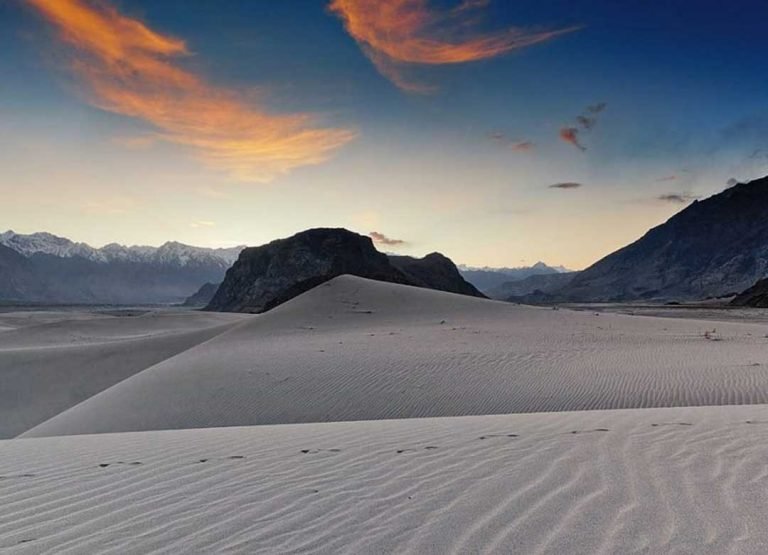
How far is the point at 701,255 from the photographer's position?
165250 millimetres

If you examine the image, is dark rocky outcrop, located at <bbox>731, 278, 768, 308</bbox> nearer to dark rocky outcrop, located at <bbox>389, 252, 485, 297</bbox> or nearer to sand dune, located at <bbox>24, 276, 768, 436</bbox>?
dark rocky outcrop, located at <bbox>389, 252, 485, 297</bbox>

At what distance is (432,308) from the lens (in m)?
25.1

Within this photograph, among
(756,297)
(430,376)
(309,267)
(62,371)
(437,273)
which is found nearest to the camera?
(430,376)

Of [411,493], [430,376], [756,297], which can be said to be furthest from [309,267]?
[411,493]

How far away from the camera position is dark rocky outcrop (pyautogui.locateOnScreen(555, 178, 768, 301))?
140 m

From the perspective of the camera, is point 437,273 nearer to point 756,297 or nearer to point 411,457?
point 756,297

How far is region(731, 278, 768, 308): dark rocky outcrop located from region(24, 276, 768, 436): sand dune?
162 ft

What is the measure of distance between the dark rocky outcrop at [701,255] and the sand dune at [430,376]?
13879 cm

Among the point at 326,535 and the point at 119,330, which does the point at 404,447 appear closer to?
the point at 326,535

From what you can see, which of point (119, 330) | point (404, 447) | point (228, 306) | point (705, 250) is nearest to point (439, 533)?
point (404, 447)

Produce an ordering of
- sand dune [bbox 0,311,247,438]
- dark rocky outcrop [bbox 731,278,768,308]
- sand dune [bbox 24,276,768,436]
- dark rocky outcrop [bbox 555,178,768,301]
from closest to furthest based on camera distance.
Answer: sand dune [bbox 24,276,768,436], sand dune [bbox 0,311,247,438], dark rocky outcrop [bbox 731,278,768,308], dark rocky outcrop [bbox 555,178,768,301]

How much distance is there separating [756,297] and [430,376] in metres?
66.0

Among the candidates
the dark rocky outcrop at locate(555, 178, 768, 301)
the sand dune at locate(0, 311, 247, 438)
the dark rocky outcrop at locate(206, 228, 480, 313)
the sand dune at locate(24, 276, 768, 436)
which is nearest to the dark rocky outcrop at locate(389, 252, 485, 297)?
the dark rocky outcrop at locate(206, 228, 480, 313)

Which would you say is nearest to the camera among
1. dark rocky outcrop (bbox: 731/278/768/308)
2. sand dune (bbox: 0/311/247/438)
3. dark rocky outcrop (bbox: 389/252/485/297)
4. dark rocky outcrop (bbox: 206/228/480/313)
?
sand dune (bbox: 0/311/247/438)
